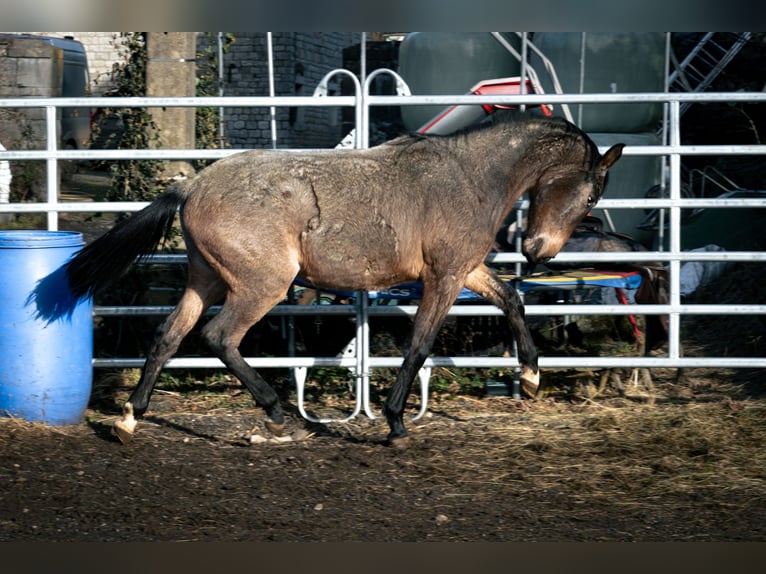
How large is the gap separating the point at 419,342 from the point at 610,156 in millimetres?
1576

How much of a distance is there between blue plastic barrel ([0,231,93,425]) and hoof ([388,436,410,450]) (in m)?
A: 2.04

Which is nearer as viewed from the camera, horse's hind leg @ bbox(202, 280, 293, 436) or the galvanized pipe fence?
horse's hind leg @ bbox(202, 280, 293, 436)

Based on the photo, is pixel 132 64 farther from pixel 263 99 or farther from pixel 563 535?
pixel 563 535

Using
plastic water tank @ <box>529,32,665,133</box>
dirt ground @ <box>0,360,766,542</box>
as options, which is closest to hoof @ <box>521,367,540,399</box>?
dirt ground @ <box>0,360,766,542</box>

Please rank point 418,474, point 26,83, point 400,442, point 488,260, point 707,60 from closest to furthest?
point 418,474
point 400,442
point 488,260
point 26,83
point 707,60

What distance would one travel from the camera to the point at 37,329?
5.79m

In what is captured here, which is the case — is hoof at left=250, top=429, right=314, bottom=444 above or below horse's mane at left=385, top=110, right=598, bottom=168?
below

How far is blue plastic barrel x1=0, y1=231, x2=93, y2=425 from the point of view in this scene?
578cm

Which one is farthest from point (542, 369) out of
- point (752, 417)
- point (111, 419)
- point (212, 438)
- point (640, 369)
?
point (111, 419)

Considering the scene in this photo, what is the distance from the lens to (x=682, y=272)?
28.3ft

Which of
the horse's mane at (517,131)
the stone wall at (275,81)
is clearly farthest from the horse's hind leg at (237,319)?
the stone wall at (275,81)

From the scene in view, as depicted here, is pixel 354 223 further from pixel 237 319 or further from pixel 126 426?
pixel 126 426

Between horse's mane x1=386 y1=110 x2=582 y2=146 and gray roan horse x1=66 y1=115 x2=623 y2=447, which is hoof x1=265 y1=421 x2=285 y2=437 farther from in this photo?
horse's mane x1=386 y1=110 x2=582 y2=146

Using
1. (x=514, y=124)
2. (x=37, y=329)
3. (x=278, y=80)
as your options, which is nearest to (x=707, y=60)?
(x=278, y=80)
